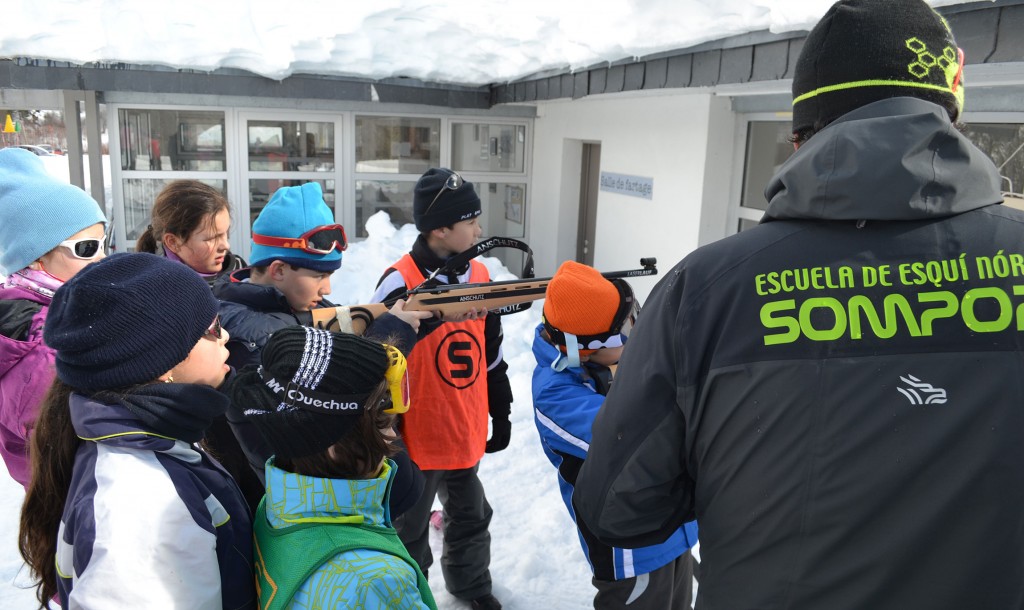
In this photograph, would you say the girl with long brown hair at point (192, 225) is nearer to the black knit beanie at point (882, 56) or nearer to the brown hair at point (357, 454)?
the brown hair at point (357, 454)

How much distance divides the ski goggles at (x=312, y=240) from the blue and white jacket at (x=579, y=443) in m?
0.97

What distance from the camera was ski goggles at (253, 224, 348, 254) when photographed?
256cm

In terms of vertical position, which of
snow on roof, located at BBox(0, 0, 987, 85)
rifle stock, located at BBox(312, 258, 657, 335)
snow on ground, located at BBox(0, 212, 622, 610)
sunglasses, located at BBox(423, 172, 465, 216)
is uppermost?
snow on roof, located at BBox(0, 0, 987, 85)

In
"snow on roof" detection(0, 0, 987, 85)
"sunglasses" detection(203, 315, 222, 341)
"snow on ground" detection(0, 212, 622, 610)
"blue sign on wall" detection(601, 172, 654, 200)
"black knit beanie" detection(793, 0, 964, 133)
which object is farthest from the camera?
"blue sign on wall" detection(601, 172, 654, 200)

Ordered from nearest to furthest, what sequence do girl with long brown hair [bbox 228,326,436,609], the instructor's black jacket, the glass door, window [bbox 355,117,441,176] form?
the instructor's black jacket → girl with long brown hair [bbox 228,326,436,609] → the glass door → window [bbox 355,117,441,176]

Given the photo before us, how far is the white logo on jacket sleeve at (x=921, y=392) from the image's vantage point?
957 millimetres

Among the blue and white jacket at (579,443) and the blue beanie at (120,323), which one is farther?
the blue and white jacket at (579,443)

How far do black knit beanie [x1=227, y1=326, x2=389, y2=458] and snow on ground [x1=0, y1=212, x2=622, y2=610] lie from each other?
201cm

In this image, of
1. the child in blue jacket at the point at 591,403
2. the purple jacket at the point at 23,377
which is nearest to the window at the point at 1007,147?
the child in blue jacket at the point at 591,403

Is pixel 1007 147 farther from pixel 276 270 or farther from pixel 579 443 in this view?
pixel 276 270

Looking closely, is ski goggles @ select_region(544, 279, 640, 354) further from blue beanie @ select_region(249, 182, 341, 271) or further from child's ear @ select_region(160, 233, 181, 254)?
child's ear @ select_region(160, 233, 181, 254)

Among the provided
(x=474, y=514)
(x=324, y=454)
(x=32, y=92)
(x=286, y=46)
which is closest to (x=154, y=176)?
(x=32, y=92)

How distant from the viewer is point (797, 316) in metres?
1.02

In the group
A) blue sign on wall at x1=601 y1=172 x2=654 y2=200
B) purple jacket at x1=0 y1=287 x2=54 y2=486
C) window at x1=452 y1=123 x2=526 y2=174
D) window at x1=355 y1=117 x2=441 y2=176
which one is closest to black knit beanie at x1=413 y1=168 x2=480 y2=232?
purple jacket at x1=0 y1=287 x2=54 y2=486
